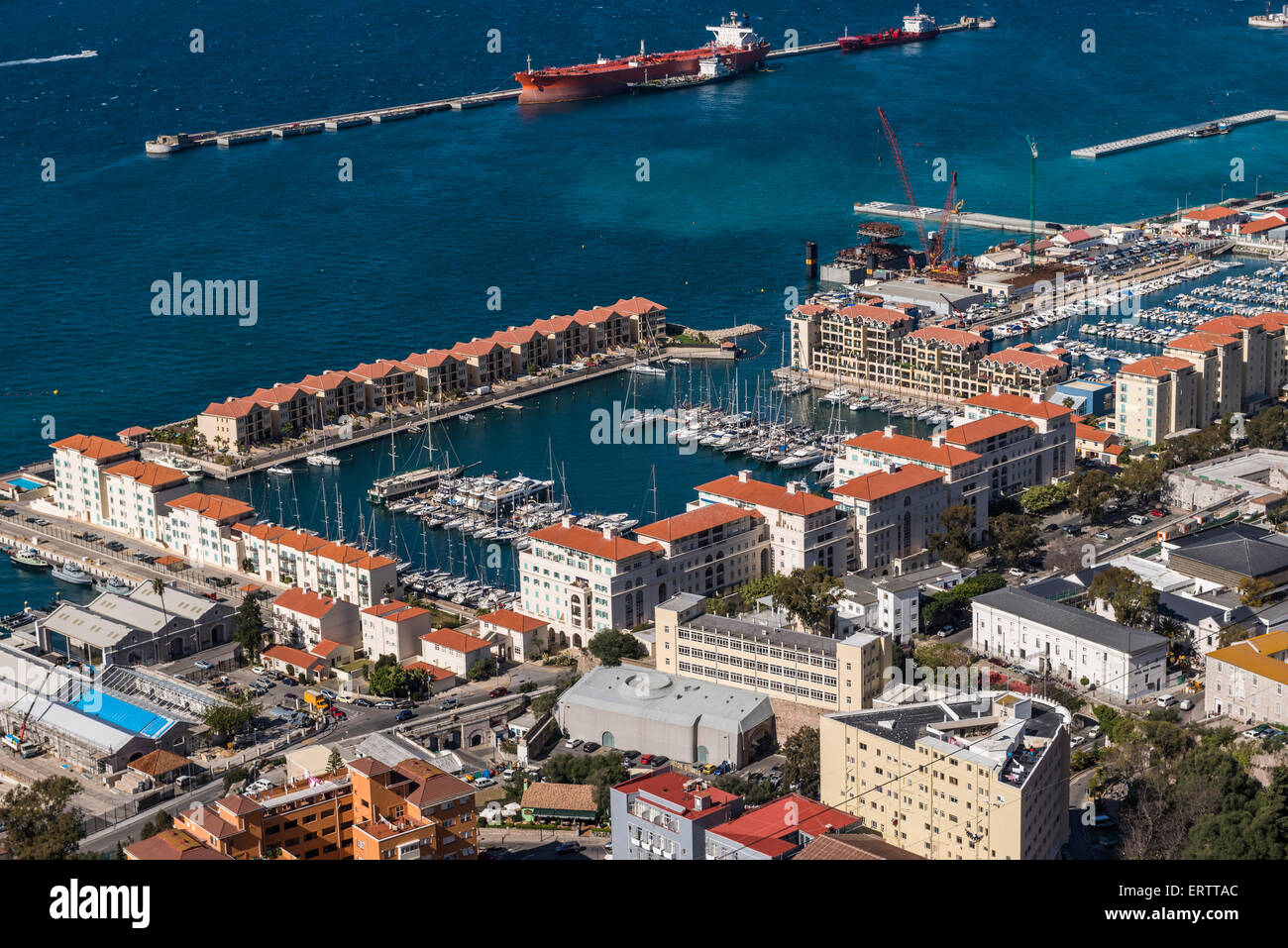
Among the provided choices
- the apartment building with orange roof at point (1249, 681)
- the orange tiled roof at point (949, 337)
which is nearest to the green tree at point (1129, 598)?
the apartment building with orange roof at point (1249, 681)

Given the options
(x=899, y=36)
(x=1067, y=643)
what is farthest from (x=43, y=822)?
(x=899, y=36)

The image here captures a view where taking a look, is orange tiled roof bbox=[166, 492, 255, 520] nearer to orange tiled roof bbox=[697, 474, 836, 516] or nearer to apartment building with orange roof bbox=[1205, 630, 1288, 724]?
orange tiled roof bbox=[697, 474, 836, 516]

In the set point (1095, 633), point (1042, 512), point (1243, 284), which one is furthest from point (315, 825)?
point (1243, 284)

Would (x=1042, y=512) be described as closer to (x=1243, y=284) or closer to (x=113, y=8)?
(x=1243, y=284)

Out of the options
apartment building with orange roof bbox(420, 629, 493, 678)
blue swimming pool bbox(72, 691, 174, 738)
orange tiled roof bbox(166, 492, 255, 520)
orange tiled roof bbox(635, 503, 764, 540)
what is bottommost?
blue swimming pool bbox(72, 691, 174, 738)

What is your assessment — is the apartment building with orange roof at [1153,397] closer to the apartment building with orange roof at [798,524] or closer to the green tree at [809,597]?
the apartment building with orange roof at [798,524]

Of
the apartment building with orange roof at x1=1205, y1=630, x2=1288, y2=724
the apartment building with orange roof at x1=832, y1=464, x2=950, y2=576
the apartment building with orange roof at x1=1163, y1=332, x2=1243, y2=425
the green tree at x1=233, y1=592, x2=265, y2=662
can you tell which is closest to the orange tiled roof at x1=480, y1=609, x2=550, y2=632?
the green tree at x1=233, y1=592, x2=265, y2=662
